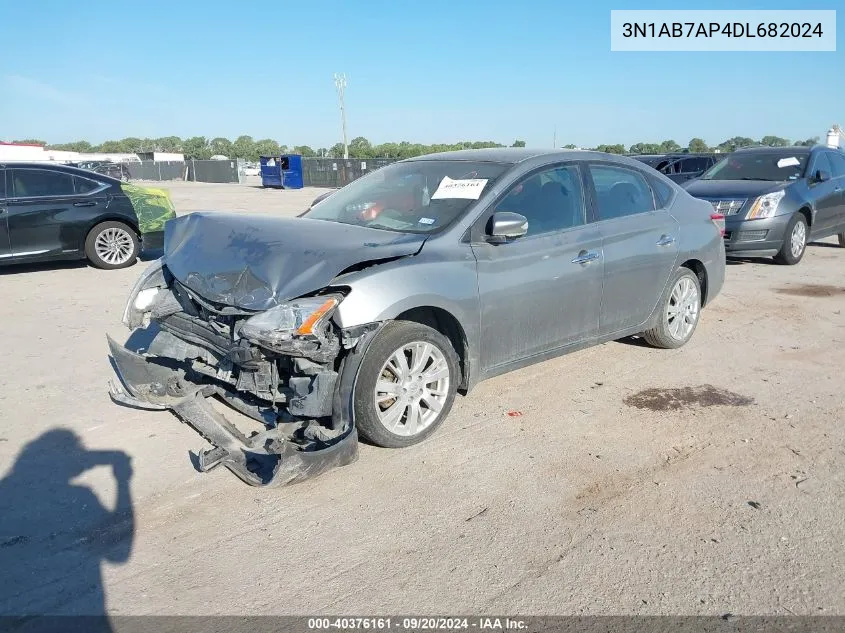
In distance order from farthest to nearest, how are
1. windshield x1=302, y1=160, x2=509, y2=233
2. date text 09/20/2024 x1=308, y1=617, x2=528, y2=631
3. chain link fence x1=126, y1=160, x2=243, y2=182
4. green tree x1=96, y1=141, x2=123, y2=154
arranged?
green tree x1=96, y1=141, x2=123, y2=154, chain link fence x1=126, y1=160, x2=243, y2=182, windshield x1=302, y1=160, x2=509, y2=233, date text 09/20/2024 x1=308, y1=617, x2=528, y2=631

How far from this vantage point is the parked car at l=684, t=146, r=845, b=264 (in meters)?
10.1

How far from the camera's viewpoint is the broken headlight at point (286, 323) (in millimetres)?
3566

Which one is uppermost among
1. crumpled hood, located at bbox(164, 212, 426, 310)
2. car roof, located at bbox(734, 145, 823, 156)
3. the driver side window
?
car roof, located at bbox(734, 145, 823, 156)

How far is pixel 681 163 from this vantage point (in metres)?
19.4

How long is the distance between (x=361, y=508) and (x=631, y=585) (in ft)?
4.38

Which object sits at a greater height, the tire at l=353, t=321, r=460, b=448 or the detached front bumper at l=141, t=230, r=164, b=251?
the detached front bumper at l=141, t=230, r=164, b=251

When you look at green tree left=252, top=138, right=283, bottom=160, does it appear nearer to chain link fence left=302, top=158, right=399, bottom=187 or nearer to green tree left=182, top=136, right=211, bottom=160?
green tree left=182, top=136, right=211, bottom=160

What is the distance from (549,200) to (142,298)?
114 inches

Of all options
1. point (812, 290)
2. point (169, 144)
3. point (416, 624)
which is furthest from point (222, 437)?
point (169, 144)

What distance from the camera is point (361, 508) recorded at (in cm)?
347

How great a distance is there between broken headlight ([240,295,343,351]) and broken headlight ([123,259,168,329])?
1344 mm

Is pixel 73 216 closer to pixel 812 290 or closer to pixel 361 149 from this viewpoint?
pixel 812 290

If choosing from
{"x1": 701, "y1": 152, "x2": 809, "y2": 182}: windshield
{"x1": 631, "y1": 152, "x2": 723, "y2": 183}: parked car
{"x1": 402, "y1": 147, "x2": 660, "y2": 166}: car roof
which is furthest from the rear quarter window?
{"x1": 631, "y1": 152, "x2": 723, "y2": 183}: parked car

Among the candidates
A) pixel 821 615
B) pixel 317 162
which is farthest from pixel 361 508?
pixel 317 162
